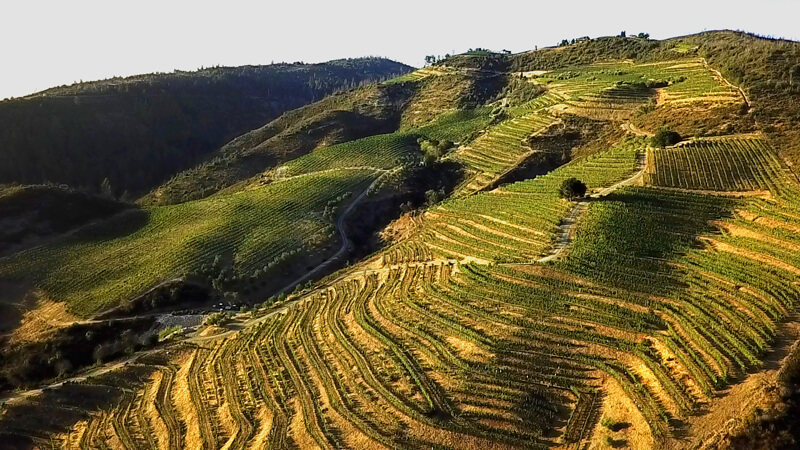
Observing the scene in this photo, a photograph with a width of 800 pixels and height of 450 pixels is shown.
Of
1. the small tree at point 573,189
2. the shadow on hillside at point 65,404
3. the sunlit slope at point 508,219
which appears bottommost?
the shadow on hillside at point 65,404

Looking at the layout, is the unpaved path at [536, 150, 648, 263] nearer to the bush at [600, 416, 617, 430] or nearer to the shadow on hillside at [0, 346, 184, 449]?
the bush at [600, 416, 617, 430]

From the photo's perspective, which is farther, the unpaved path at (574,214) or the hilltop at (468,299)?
the unpaved path at (574,214)

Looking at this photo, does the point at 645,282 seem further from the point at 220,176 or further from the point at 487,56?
the point at 487,56

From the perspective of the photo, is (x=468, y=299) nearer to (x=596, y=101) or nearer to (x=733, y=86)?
(x=733, y=86)

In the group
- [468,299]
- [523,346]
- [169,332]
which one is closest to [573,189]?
[468,299]

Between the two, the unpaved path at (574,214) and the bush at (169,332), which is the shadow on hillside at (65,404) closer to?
the bush at (169,332)

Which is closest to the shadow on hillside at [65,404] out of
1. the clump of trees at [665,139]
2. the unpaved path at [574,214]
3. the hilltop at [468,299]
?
the hilltop at [468,299]

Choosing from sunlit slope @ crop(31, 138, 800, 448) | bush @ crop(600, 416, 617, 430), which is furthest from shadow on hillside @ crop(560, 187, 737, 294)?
bush @ crop(600, 416, 617, 430)
